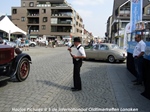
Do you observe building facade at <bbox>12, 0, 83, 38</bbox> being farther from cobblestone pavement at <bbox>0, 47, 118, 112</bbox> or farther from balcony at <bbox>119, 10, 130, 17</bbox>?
cobblestone pavement at <bbox>0, 47, 118, 112</bbox>

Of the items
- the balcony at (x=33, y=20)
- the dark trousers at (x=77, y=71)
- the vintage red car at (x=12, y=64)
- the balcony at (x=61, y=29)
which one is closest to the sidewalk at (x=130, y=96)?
the dark trousers at (x=77, y=71)

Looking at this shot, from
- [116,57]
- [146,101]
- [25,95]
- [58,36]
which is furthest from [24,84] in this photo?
[58,36]

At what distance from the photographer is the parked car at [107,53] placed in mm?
14219

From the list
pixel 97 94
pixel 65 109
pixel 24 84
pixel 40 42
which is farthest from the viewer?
pixel 40 42

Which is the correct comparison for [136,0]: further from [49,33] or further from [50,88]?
[49,33]

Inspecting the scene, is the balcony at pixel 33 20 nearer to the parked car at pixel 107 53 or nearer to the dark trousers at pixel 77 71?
the parked car at pixel 107 53

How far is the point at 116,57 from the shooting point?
14.2 m

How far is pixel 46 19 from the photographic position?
7231 cm

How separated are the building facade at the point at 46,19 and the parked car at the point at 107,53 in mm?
54693

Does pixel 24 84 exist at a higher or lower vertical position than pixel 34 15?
lower

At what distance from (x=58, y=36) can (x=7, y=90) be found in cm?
6581

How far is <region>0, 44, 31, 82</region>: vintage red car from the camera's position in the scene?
6266 millimetres

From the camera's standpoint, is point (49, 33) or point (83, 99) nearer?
point (83, 99)

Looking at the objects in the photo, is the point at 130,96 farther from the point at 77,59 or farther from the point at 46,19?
the point at 46,19
